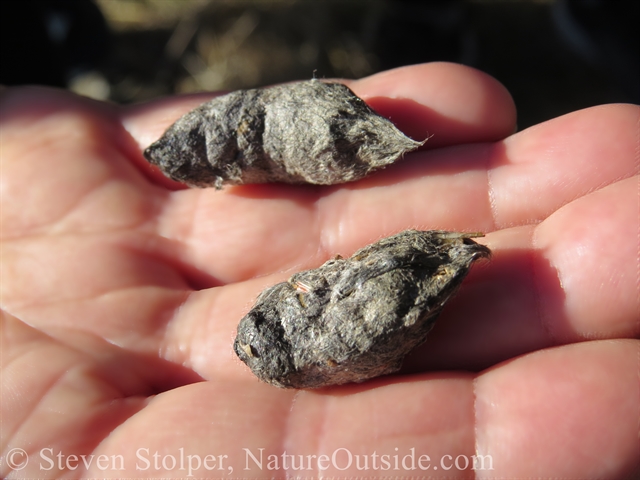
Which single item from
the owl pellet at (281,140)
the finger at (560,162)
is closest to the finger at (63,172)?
the owl pellet at (281,140)

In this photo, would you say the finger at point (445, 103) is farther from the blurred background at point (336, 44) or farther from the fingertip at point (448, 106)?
the blurred background at point (336, 44)

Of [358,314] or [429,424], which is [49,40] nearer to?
[358,314]

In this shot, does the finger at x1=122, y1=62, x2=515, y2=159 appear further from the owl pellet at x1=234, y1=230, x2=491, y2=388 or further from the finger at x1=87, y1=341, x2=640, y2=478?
the finger at x1=87, y1=341, x2=640, y2=478

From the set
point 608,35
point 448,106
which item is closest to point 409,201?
point 448,106

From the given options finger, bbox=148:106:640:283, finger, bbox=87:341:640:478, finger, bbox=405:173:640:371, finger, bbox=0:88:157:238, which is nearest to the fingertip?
finger, bbox=148:106:640:283

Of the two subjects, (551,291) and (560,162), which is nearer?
(551,291)

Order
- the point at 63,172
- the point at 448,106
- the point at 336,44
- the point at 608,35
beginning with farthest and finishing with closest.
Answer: the point at 336,44, the point at 608,35, the point at 63,172, the point at 448,106
